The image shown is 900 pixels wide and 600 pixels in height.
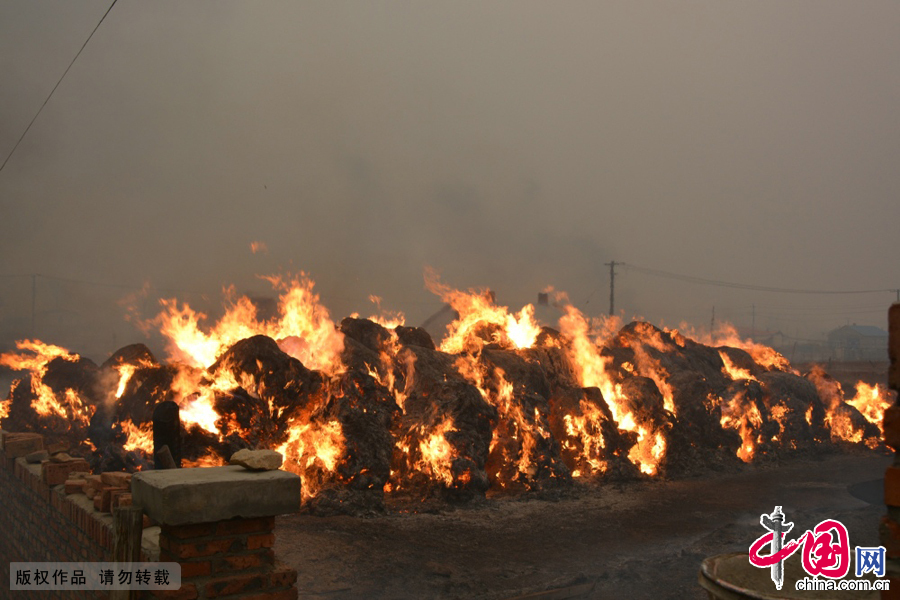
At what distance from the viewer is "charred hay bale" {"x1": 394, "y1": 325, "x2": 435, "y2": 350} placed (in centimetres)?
2050

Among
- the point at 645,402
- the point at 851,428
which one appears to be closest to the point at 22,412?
the point at 645,402

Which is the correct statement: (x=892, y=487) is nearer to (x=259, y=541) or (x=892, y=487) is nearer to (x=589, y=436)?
(x=259, y=541)

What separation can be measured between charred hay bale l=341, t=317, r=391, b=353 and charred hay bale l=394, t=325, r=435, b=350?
0.74 meters

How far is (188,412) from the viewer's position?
47.2 feet

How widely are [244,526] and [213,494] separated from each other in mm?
312

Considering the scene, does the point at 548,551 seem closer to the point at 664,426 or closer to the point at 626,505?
the point at 626,505

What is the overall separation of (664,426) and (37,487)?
1726 cm

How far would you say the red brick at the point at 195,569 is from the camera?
152 inches

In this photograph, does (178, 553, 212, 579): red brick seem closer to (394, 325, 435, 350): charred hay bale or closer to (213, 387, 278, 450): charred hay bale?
(213, 387, 278, 450): charred hay bale

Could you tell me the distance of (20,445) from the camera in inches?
303

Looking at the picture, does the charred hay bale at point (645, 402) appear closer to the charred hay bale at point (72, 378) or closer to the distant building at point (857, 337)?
the charred hay bale at point (72, 378)

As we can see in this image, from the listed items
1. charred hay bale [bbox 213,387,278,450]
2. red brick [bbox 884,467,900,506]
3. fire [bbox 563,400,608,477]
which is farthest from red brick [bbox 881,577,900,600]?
fire [bbox 563,400,608,477]

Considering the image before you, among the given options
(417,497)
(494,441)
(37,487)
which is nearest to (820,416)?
(494,441)

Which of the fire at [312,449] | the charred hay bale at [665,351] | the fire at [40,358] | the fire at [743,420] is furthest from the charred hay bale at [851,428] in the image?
the fire at [40,358]
